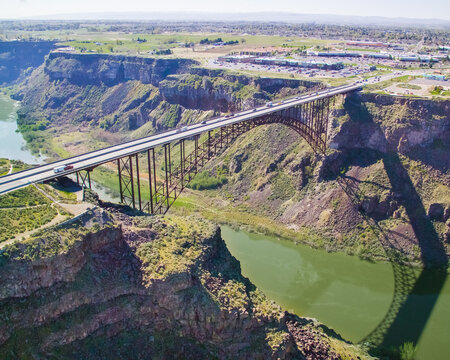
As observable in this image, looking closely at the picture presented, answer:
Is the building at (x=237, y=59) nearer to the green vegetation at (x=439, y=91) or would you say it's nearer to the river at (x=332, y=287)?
the green vegetation at (x=439, y=91)

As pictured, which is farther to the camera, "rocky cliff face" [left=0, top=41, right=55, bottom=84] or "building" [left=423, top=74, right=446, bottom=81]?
"rocky cliff face" [left=0, top=41, right=55, bottom=84]

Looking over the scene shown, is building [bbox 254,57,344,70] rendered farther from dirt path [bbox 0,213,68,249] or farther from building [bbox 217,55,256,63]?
dirt path [bbox 0,213,68,249]

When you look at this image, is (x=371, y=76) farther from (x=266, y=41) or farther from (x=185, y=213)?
(x=266, y=41)

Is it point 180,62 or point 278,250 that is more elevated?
point 180,62

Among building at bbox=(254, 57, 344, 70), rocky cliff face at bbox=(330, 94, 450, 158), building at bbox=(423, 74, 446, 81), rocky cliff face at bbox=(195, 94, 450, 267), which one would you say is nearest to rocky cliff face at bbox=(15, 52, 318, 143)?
building at bbox=(254, 57, 344, 70)

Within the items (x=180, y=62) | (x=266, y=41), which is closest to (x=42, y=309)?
(x=180, y=62)

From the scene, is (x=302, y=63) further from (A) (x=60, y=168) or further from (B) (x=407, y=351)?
(A) (x=60, y=168)

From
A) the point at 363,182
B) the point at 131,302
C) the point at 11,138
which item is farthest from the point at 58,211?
the point at 11,138
